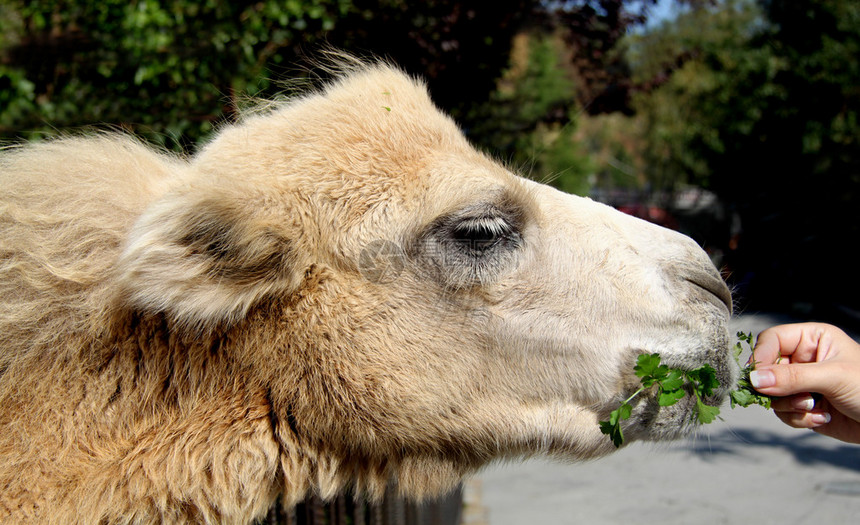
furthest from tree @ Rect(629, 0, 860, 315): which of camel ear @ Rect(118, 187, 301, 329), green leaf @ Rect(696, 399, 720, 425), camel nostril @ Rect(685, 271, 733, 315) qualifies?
camel ear @ Rect(118, 187, 301, 329)

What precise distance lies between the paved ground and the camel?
3.27 meters

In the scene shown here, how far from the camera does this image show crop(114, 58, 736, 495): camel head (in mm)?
2123

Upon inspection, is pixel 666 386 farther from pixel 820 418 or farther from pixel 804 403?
pixel 820 418

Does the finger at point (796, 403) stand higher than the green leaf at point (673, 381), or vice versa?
the green leaf at point (673, 381)

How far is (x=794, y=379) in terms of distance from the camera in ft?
7.76

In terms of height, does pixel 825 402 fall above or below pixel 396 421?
above

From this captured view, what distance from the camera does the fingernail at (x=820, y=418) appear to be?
2.51m

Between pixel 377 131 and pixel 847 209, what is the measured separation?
9780 millimetres

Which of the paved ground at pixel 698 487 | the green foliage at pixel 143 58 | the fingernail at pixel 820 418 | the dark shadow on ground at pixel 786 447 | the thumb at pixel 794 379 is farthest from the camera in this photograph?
the dark shadow on ground at pixel 786 447

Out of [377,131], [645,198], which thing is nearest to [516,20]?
Answer: [377,131]

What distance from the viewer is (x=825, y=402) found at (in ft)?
8.46

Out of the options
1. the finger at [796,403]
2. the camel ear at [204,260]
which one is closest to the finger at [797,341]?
the finger at [796,403]

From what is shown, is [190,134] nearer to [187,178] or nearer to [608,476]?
[187,178]

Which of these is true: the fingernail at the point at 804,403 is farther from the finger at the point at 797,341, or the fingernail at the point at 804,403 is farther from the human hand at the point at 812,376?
the finger at the point at 797,341
